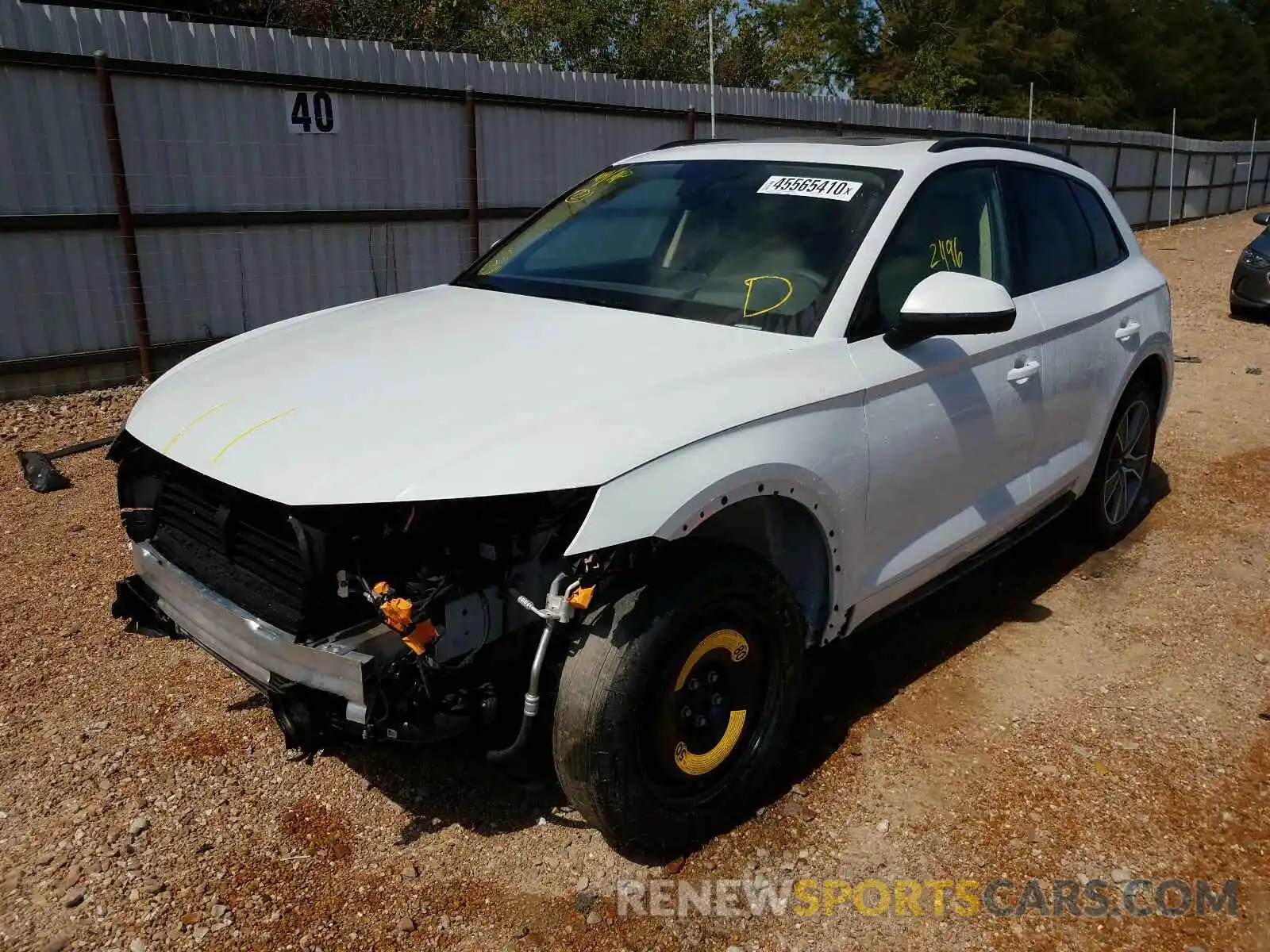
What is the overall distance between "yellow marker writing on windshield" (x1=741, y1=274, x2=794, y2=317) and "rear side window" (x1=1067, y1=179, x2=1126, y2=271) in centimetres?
208

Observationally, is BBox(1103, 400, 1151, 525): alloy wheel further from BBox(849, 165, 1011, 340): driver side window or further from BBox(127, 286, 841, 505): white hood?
BBox(127, 286, 841, 505): white hood

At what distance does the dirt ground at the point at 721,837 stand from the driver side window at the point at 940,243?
1.40 metres

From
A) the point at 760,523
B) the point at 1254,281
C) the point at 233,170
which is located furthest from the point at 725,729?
the point at 1254,281

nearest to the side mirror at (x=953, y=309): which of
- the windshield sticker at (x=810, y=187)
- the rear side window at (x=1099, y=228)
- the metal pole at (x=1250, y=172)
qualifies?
the windshield sticker at (x=810, y=187)

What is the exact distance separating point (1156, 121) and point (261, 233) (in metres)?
42.8

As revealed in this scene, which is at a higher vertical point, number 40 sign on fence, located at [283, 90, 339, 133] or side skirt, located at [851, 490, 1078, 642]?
number 40 sign on fence, located at [283, 90, 339, 133]

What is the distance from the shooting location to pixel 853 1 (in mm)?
36250

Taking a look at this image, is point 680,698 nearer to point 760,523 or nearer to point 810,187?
point 760,523

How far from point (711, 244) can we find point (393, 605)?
5.95 ft

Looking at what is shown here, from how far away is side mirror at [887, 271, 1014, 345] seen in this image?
3141mm

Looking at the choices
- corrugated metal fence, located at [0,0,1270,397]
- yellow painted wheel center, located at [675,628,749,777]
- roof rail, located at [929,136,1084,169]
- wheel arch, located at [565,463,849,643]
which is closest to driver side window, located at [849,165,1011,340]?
roof rail, located at [929,136,1084,169]

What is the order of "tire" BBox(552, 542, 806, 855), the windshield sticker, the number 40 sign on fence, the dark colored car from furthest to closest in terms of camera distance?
the dark colored car < the number 40 sign on fence < the windshield sticker < "tire" BBox(552, 542, 806, 855)

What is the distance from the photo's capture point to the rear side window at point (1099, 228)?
Answer: 15.6ft

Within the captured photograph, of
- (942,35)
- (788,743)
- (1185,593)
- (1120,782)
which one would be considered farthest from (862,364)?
(942,35)
